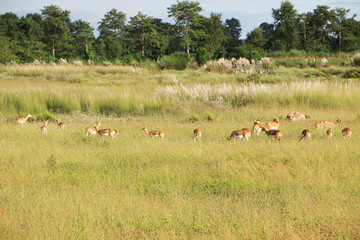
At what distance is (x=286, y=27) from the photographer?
5131 centimetres

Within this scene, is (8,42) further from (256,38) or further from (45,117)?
(256,38)

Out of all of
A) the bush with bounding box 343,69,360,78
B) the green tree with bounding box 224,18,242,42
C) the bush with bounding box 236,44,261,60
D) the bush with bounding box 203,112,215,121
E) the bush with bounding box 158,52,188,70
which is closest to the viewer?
the bush with bounding box 203,112,215,121

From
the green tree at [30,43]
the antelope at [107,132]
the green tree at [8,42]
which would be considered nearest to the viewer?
the antelope at [107,132]

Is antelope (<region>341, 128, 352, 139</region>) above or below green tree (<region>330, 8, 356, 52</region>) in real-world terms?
below

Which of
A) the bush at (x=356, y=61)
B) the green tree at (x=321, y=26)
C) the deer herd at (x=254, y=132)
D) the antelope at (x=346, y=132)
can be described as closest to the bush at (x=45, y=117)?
the deer herd at (x=254, y=132)

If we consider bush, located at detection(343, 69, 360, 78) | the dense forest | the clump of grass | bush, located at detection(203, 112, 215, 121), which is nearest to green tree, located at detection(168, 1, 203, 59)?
the dense forest

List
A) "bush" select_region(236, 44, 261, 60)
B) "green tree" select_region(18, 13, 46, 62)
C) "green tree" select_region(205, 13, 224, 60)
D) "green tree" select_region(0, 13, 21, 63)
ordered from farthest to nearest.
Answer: "green tree" select_region(205, 13, 224, 60)
"green tree" select_region(18, 13, 46, 62)
"green tree" select_region(0, 13, 21, 63)
"bush" select_region(236, 44, 261, 60)

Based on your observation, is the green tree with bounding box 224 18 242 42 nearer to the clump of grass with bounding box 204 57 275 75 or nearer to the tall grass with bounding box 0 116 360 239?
the clump of grass with bounding box 204 57 275 75

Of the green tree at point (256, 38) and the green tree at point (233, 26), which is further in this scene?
the green tree at point (233, 26)

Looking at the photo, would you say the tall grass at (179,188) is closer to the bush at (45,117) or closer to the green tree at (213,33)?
the bush at (45,117)

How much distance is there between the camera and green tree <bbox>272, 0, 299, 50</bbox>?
4938 cm

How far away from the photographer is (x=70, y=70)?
31.8 meters

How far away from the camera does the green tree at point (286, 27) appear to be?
162 feet

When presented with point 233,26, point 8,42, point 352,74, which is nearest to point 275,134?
point 352,74
